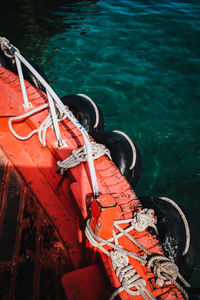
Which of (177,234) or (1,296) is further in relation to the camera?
(177,234)

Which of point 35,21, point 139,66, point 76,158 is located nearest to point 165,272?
point 76,158

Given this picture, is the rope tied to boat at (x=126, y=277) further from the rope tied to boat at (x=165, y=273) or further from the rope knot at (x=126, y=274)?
the rope tied to boat at (x=165, y=273)

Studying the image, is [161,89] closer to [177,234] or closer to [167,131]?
[167,131]

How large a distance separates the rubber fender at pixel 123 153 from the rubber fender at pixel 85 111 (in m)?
0.38

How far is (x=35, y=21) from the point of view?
929cm

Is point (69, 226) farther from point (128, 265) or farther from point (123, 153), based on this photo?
point (123, 153)

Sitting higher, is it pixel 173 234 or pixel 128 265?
pixel 128 265

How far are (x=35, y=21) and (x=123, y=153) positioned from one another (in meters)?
9.82

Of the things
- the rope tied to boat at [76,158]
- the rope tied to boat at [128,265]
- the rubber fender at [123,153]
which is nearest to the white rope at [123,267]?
the rope tied to boat at [128,265]

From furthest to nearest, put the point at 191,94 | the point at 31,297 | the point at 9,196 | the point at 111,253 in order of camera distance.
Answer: the point at 191,94 < the point at 9,196 < the point at 31,297 < the point at 111,253

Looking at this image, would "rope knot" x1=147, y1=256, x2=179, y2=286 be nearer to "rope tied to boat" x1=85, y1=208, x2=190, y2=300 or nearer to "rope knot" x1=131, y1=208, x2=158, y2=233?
"rope tied to boat" x1=85, y1=208, x2=190, y2=300

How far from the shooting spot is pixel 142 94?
19.4 ft

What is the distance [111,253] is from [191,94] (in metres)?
5.72

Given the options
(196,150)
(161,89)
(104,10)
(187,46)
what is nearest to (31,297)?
(196,150)
